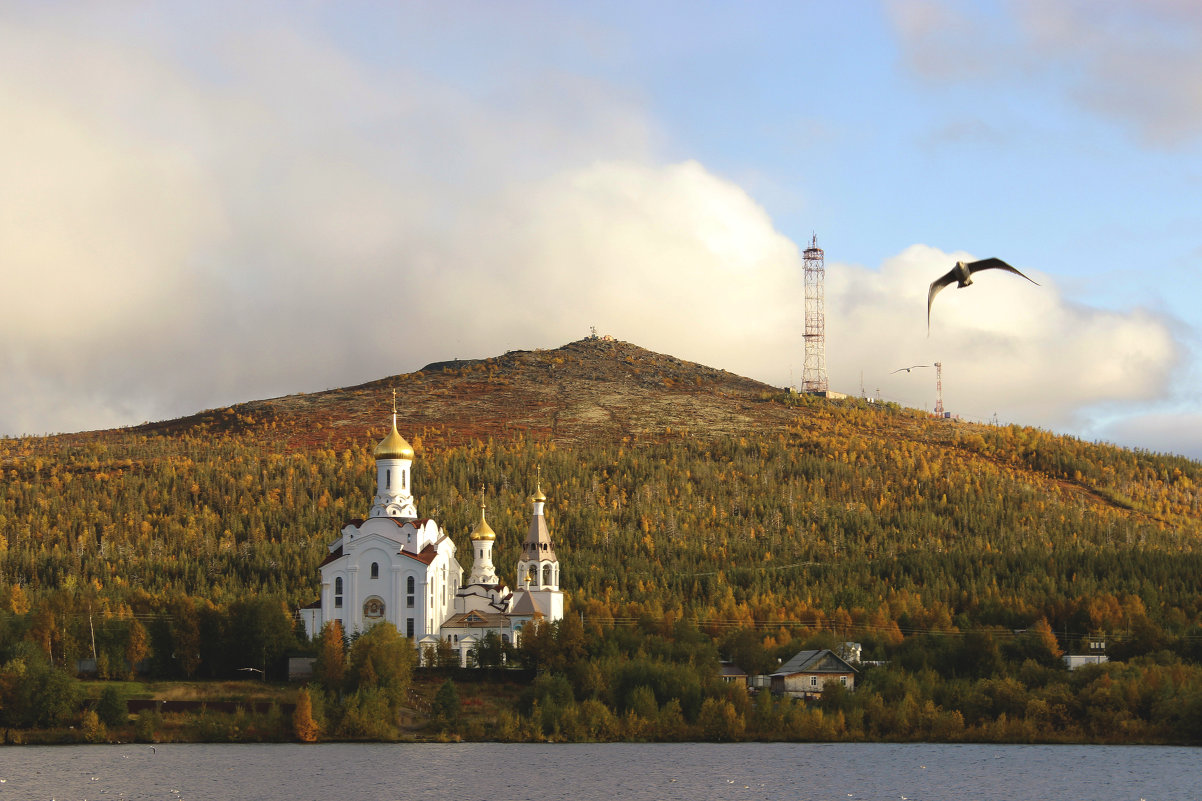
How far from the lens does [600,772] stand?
97.3 m

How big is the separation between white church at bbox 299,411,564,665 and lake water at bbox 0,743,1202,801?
22.6 meters

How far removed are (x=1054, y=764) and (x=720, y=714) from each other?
2286 cm

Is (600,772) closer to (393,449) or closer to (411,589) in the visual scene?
(411,589)

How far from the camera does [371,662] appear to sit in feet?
371

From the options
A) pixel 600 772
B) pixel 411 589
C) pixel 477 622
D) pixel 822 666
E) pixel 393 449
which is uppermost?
pixel 393 449

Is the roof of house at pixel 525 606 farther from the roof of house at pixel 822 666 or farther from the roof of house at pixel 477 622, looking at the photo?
the roof of house at pixel 822 666

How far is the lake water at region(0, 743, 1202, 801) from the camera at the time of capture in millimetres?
89625

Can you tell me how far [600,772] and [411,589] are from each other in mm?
38657

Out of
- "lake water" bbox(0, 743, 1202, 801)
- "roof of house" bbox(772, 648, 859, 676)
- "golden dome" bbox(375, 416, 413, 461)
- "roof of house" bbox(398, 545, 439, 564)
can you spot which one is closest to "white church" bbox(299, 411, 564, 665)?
"roof of house" bbox(398, 545, 439, 564)

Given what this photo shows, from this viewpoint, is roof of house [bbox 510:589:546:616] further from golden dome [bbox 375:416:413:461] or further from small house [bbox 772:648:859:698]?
small house [bbox 772:648:859:698]

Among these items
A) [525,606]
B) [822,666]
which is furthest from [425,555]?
[822,666]

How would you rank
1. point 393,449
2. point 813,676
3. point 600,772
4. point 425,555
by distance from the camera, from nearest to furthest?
point 600,772 → point 813,676 → point 425,555 → point 393,449

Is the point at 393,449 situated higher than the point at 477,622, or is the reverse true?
the point at 393,449

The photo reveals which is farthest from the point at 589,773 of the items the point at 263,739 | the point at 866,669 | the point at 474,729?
the point at 866,669
